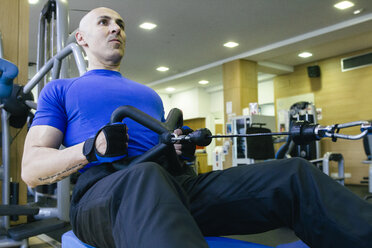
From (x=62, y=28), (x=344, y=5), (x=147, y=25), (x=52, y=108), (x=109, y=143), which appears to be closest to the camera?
(x=109, y=143)

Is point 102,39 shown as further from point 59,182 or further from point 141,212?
point 59,182

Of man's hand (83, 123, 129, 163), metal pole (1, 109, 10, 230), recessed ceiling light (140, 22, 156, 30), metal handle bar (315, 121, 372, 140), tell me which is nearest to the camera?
metal handle bar (315, 121, 372, 140)

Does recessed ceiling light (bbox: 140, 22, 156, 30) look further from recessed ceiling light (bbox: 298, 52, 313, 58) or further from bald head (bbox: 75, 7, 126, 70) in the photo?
bald head (bbox: 75, 7, 126, 70)

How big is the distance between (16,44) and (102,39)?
125cm

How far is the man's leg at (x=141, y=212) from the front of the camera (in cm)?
55

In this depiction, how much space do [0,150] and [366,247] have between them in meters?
2.01

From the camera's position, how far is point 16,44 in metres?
2.15

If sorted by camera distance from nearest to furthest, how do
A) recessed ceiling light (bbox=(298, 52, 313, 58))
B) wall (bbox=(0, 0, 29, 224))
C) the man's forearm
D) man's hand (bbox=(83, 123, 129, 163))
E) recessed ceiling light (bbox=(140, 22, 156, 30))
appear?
man's hand (bbox=(83, 123, 129, 163)), the man's forearm, wall (bbox=(0, 0, 29, 224)), recessed ceiling light (bbox=(140, 22, 156, 30)), recessed ceiling light (bbox=(298, 52, 313, 58))

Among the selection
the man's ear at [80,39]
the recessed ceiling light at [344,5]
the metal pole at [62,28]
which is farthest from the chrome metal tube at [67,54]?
the recessed ceiling light at [344,5]

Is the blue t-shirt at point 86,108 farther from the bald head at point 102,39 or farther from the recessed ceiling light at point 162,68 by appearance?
the recessed ceiling light at point 162,68

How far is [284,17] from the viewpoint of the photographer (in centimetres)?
512

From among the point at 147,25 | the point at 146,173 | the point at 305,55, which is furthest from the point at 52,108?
the point at 305,55

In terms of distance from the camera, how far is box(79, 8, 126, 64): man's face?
120 centimetres

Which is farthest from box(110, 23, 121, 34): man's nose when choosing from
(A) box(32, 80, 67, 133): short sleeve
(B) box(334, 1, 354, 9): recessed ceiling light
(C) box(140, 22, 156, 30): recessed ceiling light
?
(B) box(334, 1, 354, 9): recessed ceiling light
